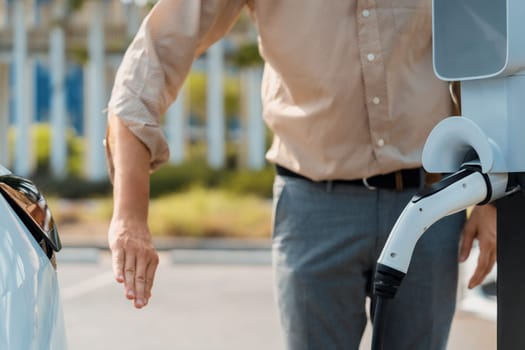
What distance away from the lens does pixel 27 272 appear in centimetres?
149

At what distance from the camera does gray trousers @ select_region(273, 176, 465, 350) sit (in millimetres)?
1988

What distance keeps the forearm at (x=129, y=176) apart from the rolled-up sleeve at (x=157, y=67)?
17mm

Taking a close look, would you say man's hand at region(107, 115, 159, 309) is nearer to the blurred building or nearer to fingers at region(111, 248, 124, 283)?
fingers at region(111, 248, 124, 283)

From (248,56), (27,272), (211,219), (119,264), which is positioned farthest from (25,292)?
(248,56)

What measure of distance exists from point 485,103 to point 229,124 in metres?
27.7

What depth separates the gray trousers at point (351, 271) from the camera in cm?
199

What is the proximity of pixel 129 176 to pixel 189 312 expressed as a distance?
18.6 feet

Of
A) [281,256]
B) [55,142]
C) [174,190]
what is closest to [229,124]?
[55,142]

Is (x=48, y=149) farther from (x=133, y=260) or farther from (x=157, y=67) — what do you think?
(x=133, y=260)

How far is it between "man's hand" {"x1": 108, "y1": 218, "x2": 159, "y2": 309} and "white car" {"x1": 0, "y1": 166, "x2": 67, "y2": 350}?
0.38 feet

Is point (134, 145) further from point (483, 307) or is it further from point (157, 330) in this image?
point (157, 330)

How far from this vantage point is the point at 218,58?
19516 mm

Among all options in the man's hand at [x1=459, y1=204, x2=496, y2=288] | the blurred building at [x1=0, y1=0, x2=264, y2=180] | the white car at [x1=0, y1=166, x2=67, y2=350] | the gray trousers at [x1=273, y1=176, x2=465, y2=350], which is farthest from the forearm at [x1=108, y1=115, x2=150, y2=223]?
the blurred building at [x1=0, y1=0, x2=264, y2=180]

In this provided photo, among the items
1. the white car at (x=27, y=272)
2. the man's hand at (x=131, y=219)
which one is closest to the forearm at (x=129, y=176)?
the man's hand at (x=131, y=219)
